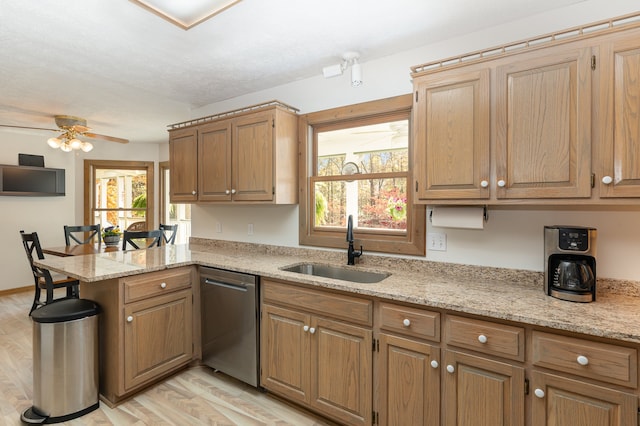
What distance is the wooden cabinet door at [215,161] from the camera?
2.86 m

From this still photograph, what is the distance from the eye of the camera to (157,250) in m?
3.06

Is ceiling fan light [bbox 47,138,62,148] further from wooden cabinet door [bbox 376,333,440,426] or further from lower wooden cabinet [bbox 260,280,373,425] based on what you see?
wooden cabinet door [bbox 376,333,440,426]

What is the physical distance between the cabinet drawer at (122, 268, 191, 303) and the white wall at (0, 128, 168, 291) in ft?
13.4

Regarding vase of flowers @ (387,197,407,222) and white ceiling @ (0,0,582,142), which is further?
vase of flowers @ (387,197,407,222)

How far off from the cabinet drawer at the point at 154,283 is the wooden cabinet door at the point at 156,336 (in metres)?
0.05

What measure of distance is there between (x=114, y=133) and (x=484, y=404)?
5.82m

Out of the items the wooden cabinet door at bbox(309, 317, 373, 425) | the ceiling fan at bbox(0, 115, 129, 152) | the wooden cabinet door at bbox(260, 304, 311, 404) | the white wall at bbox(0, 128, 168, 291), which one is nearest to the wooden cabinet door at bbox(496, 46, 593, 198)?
the wooden cabinet door at bbox(309, 317, 373, 425)

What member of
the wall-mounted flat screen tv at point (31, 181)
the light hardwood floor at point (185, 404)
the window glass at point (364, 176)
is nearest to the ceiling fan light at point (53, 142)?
the wall-mounted flat screen tv at point (31, 181)

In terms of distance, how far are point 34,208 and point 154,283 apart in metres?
4.19

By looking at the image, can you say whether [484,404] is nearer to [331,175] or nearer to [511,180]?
[511,180]

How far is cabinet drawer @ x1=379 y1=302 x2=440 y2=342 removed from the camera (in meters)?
1.56

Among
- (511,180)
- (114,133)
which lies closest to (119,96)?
(114,133)

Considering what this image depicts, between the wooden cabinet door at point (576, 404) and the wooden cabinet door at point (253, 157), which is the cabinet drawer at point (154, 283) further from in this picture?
the wooden cabinet door at point (576, 404)

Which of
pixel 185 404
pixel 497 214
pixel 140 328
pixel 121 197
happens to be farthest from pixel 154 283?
pixel 121 197
